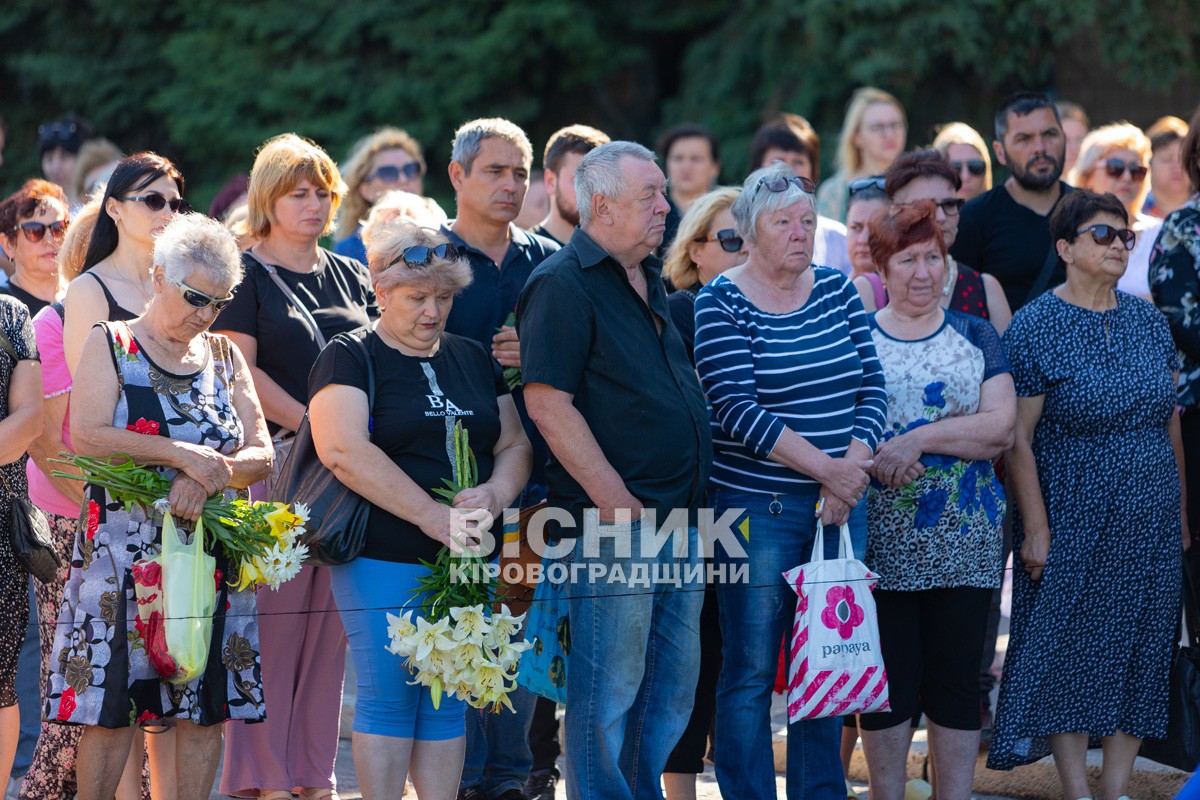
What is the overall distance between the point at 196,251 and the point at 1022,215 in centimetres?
355

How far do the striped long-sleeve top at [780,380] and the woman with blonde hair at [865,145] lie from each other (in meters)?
3.07

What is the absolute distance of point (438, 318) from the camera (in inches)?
185

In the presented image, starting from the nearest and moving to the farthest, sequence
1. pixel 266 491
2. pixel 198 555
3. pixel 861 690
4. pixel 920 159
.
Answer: pixel 198 555
pixel 861 690
pixel 266 491
pixel 920 159

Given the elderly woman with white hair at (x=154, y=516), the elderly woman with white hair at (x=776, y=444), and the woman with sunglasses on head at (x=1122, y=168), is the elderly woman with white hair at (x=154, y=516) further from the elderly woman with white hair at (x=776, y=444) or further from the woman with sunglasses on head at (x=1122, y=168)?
the woman with sunglasses on head at (x=1122, y=168)

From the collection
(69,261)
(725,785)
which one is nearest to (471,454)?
(725,785)

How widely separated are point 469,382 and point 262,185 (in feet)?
4.09

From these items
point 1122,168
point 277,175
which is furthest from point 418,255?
point 1122,168

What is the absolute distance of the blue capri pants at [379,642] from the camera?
15.0 ft

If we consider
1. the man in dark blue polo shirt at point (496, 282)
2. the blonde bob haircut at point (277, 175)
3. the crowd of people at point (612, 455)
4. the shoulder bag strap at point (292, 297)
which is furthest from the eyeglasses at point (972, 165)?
the shoulder bag strap at point (292, 297)

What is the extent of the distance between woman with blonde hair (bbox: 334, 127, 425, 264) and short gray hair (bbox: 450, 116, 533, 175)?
207 centimetres

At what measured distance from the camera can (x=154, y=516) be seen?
14.7ft

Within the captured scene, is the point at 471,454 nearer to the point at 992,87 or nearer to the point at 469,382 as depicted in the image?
the point at 469,382

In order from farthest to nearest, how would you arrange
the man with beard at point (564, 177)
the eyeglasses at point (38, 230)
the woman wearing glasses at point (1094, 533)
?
the man with beard at point (564, 177) < the eyeglasses at point (38, 230) < the woman wearing glasses at point (1094, 533)

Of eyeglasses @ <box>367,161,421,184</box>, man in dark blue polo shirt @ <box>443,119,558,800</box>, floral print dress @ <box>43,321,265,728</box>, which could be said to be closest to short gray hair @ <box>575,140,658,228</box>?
man in dark blue polo shirt @ <box>443,119,558,800</box>
